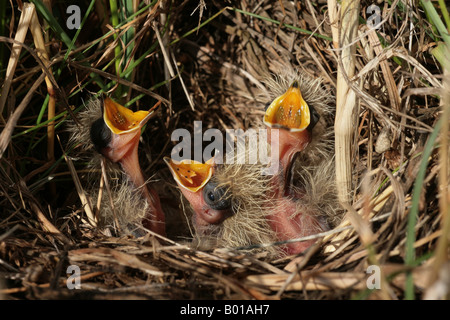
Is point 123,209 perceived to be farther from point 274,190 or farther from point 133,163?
point 274,190

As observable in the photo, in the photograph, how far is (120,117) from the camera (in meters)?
1.33

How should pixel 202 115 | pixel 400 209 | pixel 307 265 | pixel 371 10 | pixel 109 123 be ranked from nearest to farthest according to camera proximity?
pixel 400 209, pixel 307 265, pixel 109 123, pixel 371 10, pixel 202 115

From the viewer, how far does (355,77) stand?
1.17 m

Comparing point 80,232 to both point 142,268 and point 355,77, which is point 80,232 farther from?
point 355,77

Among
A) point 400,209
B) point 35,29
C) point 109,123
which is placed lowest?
point 400,209

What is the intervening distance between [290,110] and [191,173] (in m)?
0.35

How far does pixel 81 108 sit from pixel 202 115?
49 centimetres

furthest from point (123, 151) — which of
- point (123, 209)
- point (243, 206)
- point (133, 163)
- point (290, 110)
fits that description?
point (290, 110)

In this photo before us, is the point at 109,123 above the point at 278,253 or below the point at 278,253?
above

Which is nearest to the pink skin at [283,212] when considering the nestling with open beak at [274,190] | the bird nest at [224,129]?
the nestling with open beak at [274,190]

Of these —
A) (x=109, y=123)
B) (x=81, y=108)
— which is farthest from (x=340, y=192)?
(x=81, y=108)

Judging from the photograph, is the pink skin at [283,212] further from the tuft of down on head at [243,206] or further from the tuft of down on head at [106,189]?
the tuft of down on head at [106,189]

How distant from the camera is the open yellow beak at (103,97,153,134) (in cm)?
127

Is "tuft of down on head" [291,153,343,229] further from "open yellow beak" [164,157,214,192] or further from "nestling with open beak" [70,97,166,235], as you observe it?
"nestling with open beak" [70,97,166,235]
